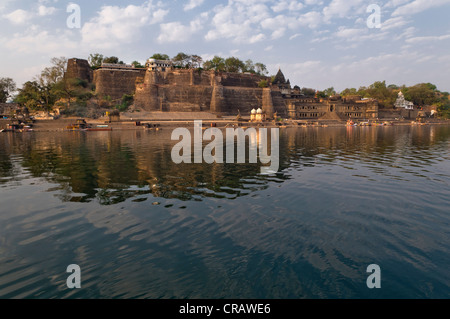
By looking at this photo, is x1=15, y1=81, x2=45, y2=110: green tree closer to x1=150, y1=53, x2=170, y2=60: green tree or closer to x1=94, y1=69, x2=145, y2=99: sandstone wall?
x1=94, y1=69, x2=145, y2=99: sandstone wall

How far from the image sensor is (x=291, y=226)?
7.67 m

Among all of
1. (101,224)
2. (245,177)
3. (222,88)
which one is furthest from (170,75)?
(101,224)

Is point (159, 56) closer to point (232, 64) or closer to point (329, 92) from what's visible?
point (232, 64)

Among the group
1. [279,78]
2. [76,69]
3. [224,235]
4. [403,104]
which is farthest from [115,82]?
[403,104]

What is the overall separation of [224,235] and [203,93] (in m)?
77.9

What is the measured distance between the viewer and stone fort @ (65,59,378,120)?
250 feet

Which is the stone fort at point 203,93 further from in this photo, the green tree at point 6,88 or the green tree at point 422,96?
the green tree at point 422,96

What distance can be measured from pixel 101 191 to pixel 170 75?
74986 mm

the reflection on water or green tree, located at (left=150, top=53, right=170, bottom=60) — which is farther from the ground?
green tree, located at (left=150, top=53, right=170, bottom=60)

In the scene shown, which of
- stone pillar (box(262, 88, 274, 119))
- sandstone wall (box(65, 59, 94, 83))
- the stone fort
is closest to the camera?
the stone fort

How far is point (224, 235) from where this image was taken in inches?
280

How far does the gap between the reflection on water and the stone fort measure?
220 feet
